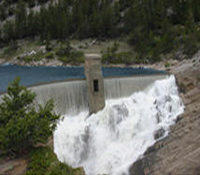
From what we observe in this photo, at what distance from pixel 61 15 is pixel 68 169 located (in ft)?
187

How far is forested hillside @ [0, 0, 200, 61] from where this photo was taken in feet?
129

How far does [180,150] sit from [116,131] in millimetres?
4873

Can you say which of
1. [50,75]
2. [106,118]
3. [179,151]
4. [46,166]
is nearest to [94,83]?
[106,118]

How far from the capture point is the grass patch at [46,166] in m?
9.65

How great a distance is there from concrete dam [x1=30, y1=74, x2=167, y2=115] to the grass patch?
6.20 metres

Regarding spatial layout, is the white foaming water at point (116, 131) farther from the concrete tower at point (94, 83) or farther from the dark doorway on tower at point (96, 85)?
the dark doorway on tower at point (96, 85)

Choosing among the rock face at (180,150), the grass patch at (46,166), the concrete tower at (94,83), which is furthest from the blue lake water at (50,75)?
the grass patch at (46,166)

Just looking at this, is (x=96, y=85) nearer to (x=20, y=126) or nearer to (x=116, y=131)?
(x=116, y=131)

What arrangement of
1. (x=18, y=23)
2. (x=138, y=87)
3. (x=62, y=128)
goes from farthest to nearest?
(x=18, y=23) → (x=138, y=87) → (x=62, y=128)

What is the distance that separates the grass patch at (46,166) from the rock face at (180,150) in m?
5.91

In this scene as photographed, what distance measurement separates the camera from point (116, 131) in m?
17.1

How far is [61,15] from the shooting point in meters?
61.0

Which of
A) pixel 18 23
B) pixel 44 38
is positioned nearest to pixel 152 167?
pixel 44 38

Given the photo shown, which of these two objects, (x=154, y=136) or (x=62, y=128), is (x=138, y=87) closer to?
(x=154, y=136)
